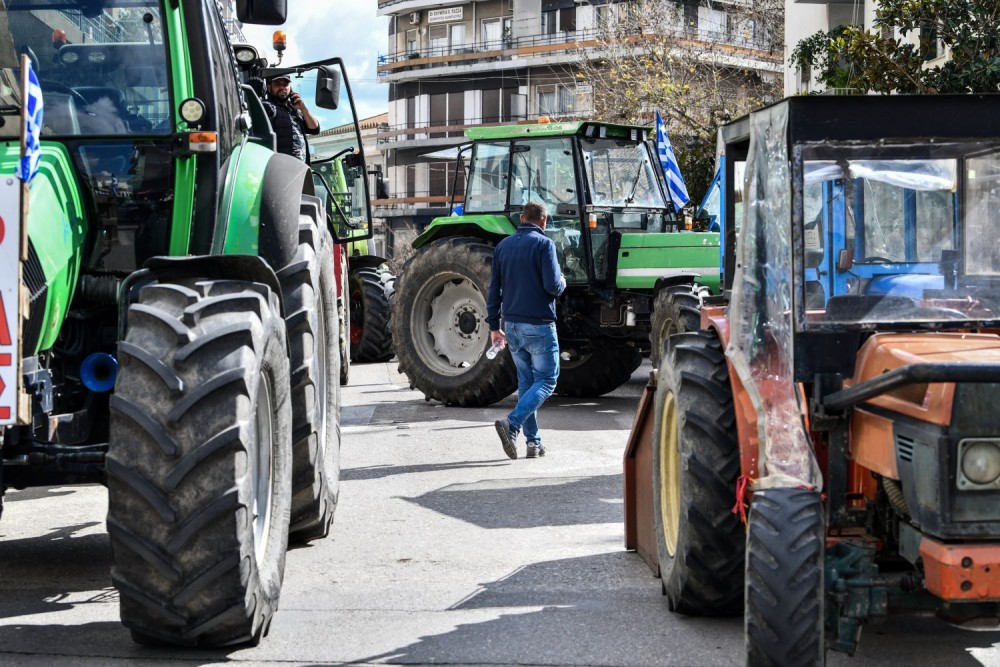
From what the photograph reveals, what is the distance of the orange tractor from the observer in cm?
425

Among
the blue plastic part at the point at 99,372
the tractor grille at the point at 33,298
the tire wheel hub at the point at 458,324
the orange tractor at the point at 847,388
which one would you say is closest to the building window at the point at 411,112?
the tire wheel hub at the point at 458,324

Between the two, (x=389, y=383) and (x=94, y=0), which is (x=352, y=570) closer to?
(x=94, y=0)

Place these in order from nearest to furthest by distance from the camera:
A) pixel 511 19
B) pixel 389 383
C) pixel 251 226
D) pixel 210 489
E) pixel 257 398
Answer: pixel 210 489 < pixel 257 398 < pixel 251 226 < pixel 389 383 < pixel 511 19

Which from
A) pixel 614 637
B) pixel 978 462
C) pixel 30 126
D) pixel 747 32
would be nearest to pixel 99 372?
pixel 30 126

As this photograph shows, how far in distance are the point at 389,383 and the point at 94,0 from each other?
11186 millimetres

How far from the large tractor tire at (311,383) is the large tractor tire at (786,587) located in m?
2.44

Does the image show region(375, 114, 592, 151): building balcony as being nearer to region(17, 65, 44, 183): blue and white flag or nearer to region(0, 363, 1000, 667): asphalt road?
region(0, 363, 1000, 667): asphalt road

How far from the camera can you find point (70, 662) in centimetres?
501

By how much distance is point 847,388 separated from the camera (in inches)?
186

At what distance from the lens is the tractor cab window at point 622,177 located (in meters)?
14.5

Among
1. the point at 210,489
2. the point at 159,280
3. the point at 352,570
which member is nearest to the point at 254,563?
the point at 210,489

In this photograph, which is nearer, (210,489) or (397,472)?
(210,489)

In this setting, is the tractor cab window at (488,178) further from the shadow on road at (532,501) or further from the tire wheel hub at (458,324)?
the shadow on road at (532,501)

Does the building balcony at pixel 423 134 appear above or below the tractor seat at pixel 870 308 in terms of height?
above
